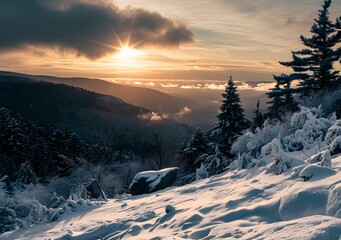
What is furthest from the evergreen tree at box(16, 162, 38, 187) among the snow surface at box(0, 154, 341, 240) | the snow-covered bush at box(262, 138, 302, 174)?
the snow-covered bush at box(262, 138, 302, 174)

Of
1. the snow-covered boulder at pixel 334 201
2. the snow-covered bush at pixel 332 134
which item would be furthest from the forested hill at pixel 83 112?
the snow-covered boulder at pixel 334 201

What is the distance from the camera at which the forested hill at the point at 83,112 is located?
13962 cm

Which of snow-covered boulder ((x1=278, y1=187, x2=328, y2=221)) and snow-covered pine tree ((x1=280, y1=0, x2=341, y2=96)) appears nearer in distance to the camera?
snow-covered boulder ((x1=278, y1=187, x2=328, y2=221))

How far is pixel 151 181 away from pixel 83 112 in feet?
501

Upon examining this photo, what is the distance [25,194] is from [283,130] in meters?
21.2

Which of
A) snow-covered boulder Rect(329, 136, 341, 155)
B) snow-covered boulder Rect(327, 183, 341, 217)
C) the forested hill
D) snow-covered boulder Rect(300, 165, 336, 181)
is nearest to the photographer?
snow-covered boulder Rect(327, 183, 341, 217)

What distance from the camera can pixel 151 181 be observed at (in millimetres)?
13297

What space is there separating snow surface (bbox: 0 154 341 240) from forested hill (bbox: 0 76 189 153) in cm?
11672

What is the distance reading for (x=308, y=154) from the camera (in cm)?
915

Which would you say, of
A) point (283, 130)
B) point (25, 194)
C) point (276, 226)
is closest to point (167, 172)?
point (283, 130)

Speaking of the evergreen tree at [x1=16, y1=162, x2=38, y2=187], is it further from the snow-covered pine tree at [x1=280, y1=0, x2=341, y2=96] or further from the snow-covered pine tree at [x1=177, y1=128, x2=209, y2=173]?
the snow-covered pine tree at [x1=280, y1=0, x2=341, y2=96]

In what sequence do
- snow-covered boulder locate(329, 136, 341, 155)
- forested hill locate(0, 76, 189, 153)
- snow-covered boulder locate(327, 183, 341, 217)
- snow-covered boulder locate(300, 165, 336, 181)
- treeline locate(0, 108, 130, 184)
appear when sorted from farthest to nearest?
forested hill locate(0, 76, 189, 153) → treeline locate(0, 108, 130, 184) → snow-covered boulder locate(329, 136, 341, 155) → snow-covered boulder locate(300, 165, 336, 181) → snow-covered boulder locate(327, 183, 341, 217)

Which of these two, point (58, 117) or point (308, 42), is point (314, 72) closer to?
point (308, 42)

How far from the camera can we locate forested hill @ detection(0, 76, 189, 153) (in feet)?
458
